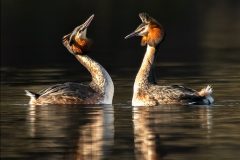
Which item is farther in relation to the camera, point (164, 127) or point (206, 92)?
point (206, 92)

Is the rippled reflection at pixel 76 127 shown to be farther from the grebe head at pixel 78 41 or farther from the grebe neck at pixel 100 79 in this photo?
the grebe head at pixel 78 41

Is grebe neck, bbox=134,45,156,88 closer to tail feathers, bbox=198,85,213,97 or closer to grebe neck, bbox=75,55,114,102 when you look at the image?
grebe neck, bbox=75,55,114,102

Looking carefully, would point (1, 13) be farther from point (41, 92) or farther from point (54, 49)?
point (41, 92)

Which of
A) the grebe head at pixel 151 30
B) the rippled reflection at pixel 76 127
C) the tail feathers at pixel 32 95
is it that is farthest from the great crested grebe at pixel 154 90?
the tail feathers at pixel 32 95

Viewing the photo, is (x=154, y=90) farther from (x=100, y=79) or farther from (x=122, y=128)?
(x=122, y=128)

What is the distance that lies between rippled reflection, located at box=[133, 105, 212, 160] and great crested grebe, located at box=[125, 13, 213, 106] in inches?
9.6

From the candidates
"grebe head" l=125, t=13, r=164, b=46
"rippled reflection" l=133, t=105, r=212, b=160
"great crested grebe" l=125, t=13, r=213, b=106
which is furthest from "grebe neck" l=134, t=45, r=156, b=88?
"rippled reflection" l=133, t=105, r=212, b=160

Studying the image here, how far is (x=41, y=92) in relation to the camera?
30.8m

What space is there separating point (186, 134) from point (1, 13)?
173ft

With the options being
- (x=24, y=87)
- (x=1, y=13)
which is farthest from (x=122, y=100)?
(x=1, y=13)

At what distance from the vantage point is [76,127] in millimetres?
26109

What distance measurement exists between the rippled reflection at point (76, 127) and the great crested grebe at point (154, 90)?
30.9 inches

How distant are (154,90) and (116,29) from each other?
112 ft

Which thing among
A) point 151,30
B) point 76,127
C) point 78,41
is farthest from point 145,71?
point 76,127
